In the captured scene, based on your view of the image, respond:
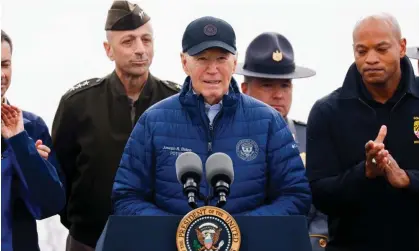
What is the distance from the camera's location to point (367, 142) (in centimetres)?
551

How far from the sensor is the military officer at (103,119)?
6441mm

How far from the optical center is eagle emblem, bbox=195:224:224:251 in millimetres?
4363

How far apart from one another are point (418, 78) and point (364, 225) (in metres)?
0.81

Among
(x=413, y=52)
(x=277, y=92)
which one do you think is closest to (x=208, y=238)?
(x=277, y=92)

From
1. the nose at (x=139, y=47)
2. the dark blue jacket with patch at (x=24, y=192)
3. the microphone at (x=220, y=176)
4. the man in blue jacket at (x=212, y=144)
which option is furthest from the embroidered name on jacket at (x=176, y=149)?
the nose at (x=139, y=47)

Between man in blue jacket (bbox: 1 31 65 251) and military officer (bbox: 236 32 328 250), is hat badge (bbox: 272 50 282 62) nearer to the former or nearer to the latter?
military officer (bbox: 236 32 328 250)

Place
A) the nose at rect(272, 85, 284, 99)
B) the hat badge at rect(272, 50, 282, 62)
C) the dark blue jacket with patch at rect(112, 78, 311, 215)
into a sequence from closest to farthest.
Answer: the dark blue jacket with patch at rect(112, 78, 311, 215), the nose at rect(272, 85, 284, 99), the hat badge at rect(272, 50, 282, 62)

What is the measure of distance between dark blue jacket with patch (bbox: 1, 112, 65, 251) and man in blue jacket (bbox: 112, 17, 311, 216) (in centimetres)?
45

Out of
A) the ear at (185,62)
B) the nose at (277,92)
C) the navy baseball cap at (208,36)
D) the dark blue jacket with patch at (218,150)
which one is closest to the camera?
the dark blue jacket with patch at (218,150)

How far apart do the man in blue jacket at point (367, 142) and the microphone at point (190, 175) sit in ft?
4.20

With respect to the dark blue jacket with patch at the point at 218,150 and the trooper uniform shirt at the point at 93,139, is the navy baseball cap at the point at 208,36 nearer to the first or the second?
the dark blue jacket with patch at the point at 218,150

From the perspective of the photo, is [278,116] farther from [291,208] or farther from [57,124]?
[57,124]

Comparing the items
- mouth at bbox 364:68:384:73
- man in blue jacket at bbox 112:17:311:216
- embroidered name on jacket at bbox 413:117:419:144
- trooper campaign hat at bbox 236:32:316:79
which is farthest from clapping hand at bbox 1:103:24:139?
trooper campaign hat at bbox 236:32:316:79

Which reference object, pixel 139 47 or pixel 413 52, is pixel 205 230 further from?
pixel 413 52
